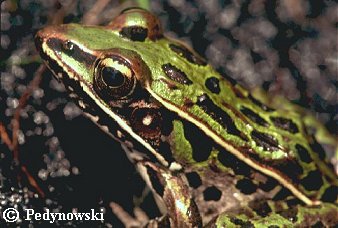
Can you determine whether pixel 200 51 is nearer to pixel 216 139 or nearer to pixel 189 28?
pixel 189 28

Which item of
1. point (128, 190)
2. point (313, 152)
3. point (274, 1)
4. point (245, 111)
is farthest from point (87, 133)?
point (274, 1)

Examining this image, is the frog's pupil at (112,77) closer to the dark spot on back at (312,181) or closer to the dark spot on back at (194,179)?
the dark spot on back at (194,179)

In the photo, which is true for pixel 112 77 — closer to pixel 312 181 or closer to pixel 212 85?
pixel 212 85

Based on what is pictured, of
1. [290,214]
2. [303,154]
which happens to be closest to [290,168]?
[303,154]

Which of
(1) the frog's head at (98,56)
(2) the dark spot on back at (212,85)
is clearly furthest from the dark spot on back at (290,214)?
(1) the frog's head at (98,56)

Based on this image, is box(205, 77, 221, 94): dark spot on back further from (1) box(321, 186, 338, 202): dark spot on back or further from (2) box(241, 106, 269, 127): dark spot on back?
(1) box(321, 186, 338, 202): dark spot on back

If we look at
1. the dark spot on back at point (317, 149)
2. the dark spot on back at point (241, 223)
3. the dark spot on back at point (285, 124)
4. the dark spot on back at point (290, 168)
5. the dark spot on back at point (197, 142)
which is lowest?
the dark spot on back at point (241, 223)
